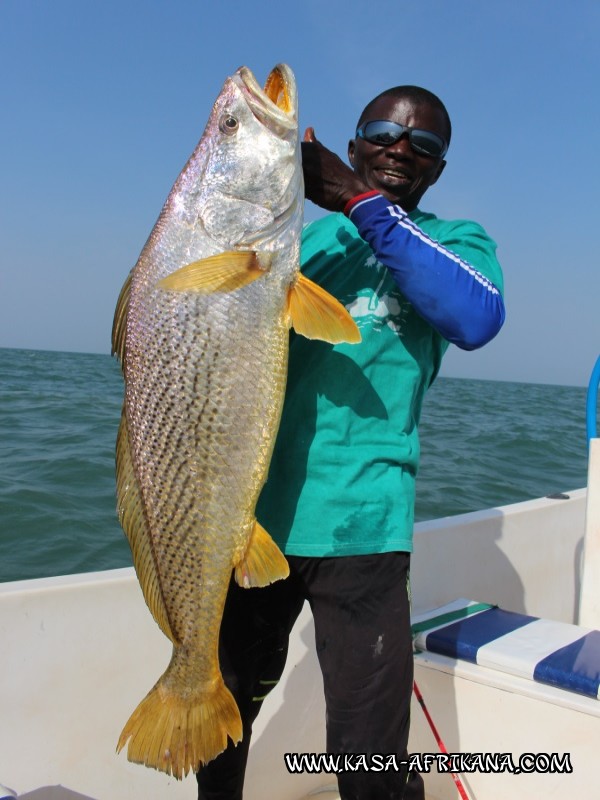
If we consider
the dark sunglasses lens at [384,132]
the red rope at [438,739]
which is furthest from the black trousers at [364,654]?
the dark sunglasses lens at [384,132]

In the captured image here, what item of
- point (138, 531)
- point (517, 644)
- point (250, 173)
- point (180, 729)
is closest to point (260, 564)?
point (138, 531)

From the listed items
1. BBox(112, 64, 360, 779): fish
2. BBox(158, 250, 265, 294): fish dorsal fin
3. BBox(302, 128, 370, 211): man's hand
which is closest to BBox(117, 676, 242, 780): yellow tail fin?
BBox(112, 64, 360, 779): fish

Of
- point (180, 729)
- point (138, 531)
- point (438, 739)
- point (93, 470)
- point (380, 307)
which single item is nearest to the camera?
point (180, 729)

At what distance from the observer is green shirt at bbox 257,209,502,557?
6.45ft

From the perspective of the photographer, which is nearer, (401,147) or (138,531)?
(138,531)

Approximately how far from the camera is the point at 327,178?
195 centimetres

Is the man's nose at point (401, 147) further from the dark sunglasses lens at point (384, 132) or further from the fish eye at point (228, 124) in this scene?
the fish eye at point (228, 124)

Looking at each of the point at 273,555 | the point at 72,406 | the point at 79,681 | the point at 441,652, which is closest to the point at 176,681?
the point at 273,555

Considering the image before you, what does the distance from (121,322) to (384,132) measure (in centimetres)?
97

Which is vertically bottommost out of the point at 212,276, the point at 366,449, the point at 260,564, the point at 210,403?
the point at 260,564

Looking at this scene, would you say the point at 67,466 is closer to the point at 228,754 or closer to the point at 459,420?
the point at 228,754

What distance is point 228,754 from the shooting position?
217cm

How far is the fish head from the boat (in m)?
1.48

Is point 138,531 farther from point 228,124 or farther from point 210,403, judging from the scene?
point 228,124
